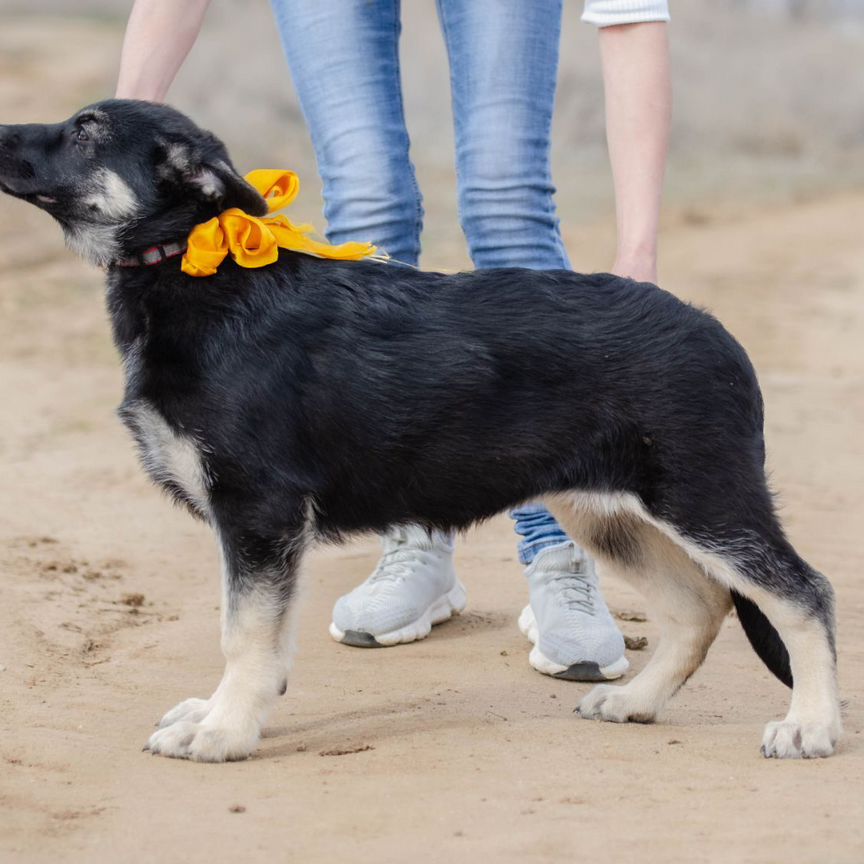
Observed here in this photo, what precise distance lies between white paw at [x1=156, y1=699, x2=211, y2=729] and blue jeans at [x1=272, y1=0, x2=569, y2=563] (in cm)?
125

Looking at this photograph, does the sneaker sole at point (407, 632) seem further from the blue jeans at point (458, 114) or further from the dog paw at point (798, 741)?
the dog paw at point (798, 741)

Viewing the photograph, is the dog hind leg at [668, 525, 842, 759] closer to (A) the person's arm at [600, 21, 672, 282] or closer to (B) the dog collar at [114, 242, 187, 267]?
(A) the person's arm at [600, 21, 672, 282]

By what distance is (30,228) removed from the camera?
46.5ft

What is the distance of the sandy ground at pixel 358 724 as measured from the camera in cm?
319

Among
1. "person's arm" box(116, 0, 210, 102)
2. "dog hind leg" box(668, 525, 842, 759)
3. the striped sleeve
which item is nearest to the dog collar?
"person's arm" box(116, 0, 210, 102)

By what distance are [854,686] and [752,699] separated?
1.20 feet

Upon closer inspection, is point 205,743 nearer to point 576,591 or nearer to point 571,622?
point 571,622

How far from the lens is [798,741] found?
373cm

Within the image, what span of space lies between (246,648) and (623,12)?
2.25 m

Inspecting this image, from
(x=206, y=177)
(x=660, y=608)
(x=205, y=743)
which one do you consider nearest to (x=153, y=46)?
(x=206, y=177)

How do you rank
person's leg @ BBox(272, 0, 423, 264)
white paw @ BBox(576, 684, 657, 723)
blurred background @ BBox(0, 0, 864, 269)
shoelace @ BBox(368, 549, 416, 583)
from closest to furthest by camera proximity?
white paw @ BBox(576, 684, 657, 723) → person's leg @ BBox(272, 0, 423, 264) → shoelace @ BBox(368, 549, 416, 583) → blurred background @ BBox(0, 0, 864, 269)

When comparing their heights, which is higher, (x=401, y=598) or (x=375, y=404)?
(x=375, y=404)

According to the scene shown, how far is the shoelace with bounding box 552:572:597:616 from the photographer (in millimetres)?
4676

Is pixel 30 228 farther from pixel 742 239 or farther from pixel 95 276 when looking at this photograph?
pixel 742 239
